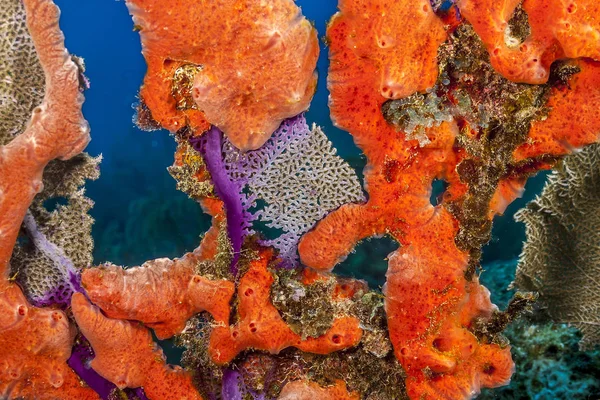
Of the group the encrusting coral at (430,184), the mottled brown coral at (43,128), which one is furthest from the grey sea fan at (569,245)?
the mottled brown coral at (43,128)

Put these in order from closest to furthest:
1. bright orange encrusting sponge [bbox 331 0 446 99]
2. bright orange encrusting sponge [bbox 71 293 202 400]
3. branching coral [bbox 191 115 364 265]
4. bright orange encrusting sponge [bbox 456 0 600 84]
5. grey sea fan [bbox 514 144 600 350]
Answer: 1. bright orange encrusting sponge [bbox 456 0 600 84]
2. bright orange encrusting sponge [bbox 331 0 446 99]
3. branching coral [bbox 191 115 364 265]
4. bright orange encrusting sponge [bbox 71 293 202 400]
5. grey sea fan [bbox 514 144 600 350]

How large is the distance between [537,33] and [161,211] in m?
9.79

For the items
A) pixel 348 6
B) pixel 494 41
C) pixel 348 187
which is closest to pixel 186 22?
pixel 348 6

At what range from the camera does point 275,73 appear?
204 centimetres

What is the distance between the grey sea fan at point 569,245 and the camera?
3635 millimetres

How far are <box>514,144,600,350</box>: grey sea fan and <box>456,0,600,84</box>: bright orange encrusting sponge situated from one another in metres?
1.89

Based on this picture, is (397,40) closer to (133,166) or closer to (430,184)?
(430,184)

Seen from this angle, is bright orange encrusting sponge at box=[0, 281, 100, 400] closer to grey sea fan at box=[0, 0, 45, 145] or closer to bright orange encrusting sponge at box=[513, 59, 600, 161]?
grey sea fan at box=[0, 0, 45, 145]

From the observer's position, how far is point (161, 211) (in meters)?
10.8

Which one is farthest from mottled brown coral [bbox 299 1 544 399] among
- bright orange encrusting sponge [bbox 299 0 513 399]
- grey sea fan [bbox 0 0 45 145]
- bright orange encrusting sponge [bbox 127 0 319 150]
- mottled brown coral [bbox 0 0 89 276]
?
grey sea fan [bbox 0 0 45 145]

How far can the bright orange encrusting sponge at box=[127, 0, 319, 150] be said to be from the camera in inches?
76.3

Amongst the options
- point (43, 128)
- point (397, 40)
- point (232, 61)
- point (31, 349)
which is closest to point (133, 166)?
point (31, 349)

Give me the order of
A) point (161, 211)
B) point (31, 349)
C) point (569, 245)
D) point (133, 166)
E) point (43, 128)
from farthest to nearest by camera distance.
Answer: point (133, 166) < point (161, 211) < point (569, 245) < point (31, 349) < point (43, 128)

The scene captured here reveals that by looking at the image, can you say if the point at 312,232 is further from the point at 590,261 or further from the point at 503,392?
the point at 503,392
